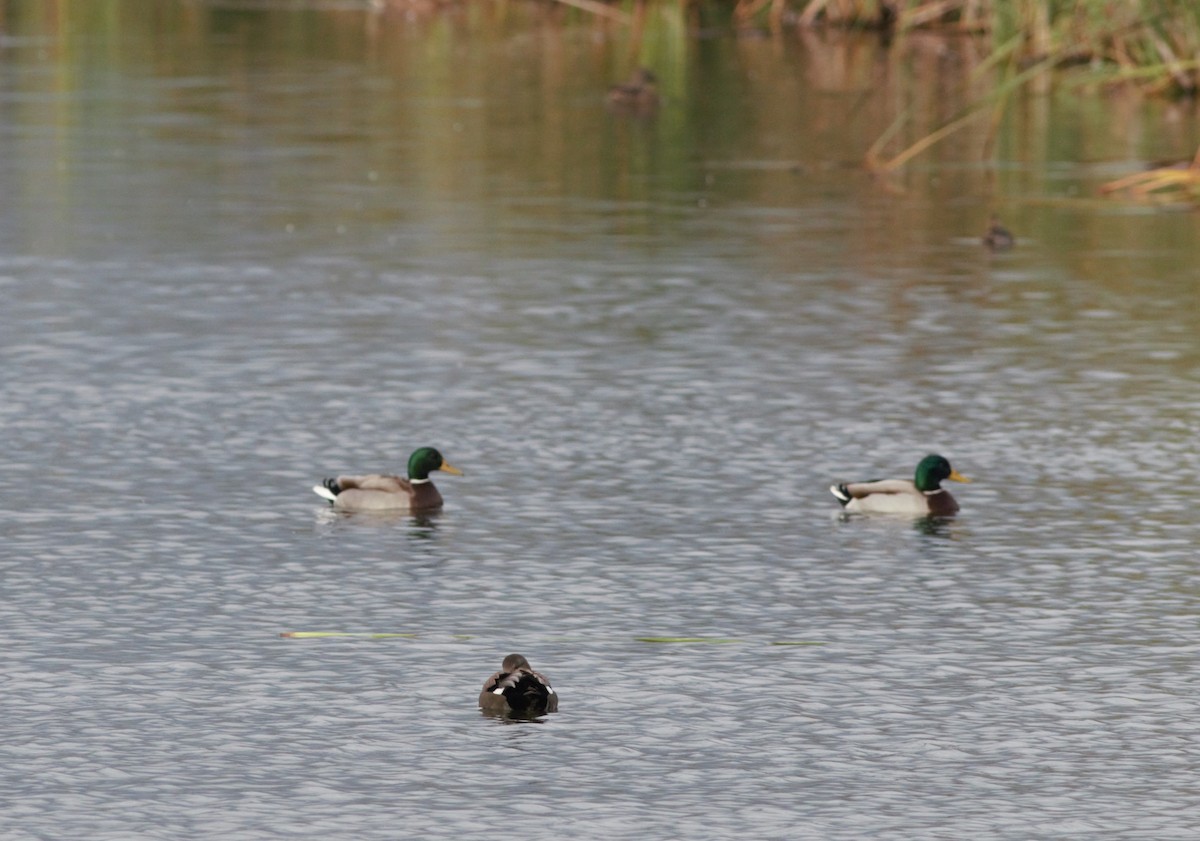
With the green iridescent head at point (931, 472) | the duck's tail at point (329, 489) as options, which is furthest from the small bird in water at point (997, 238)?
the duck's tail at point (329, 489)

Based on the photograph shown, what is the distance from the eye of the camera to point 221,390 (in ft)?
62.1

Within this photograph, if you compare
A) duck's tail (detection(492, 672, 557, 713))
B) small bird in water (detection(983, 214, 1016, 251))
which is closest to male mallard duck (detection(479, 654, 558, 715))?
duck's tail (detection(492, 672, 557, 713))

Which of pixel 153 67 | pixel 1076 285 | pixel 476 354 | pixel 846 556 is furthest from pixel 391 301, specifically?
pixel 153 67

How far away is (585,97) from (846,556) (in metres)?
25.8

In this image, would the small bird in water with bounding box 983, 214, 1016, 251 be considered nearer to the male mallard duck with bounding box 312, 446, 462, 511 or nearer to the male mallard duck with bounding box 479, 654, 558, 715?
the male mallard duck with bounding box 312, 446, 462, 511

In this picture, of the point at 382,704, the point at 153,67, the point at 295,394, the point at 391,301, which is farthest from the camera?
the point at 153,67

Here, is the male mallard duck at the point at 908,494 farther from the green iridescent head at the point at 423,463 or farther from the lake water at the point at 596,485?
the green iridescent head at the point at 423,463

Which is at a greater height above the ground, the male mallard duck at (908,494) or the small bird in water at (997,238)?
the small bird in water at (997,238)

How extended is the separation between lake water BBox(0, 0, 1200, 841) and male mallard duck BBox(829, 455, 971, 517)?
0.10m

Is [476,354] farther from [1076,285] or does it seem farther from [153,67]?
[153,67]

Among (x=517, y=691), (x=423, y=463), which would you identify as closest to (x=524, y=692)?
(x=517, y=691)

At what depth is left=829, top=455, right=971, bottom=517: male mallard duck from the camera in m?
15.3

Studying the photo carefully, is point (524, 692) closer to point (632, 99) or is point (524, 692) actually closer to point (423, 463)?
point (423, 463)

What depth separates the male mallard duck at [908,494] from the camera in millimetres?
15312
